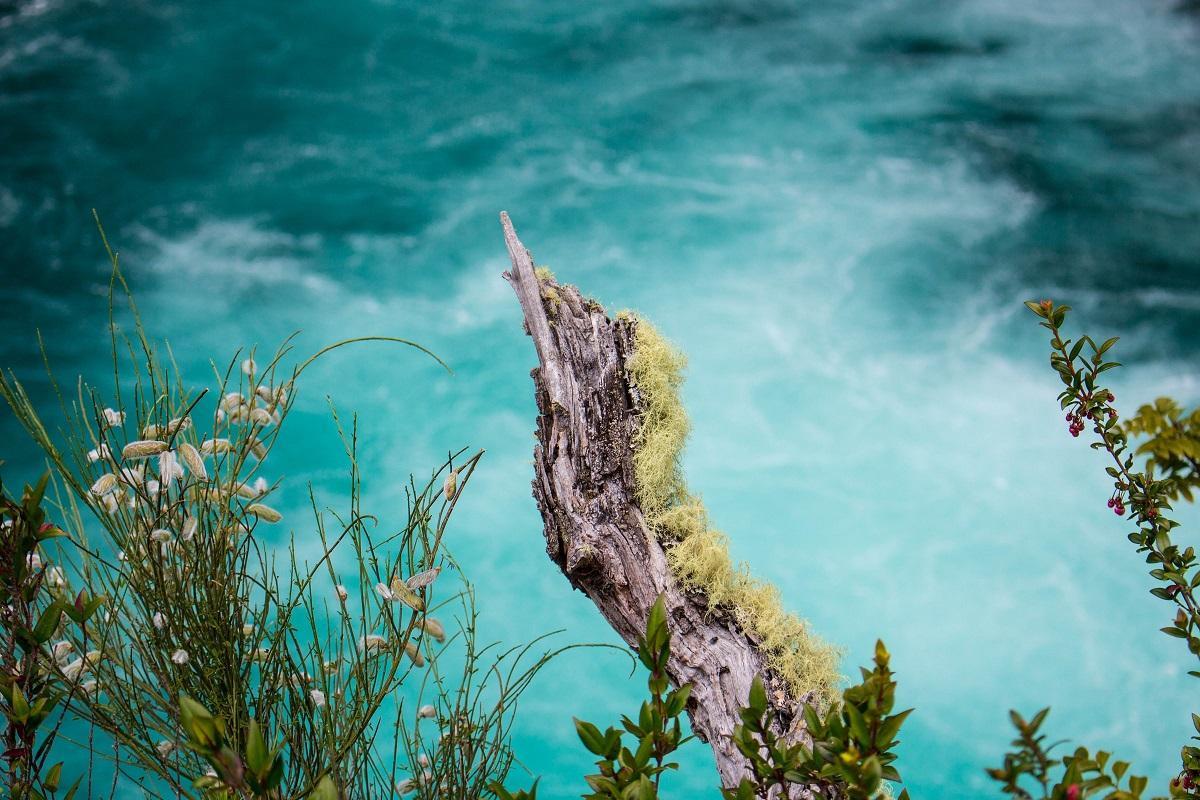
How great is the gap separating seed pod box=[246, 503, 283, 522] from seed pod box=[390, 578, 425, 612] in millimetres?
304

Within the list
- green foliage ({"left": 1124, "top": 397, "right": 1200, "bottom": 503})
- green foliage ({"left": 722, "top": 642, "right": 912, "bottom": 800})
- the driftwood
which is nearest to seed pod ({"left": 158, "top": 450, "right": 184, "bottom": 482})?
the driftwood

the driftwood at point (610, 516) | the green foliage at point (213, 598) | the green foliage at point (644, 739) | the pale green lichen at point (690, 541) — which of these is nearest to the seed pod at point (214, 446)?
the green foliage at point (213, 598)

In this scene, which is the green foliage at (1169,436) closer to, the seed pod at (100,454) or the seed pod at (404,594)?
the seed pod at (404,594)

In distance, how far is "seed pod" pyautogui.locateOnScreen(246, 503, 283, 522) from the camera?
180 centimetres

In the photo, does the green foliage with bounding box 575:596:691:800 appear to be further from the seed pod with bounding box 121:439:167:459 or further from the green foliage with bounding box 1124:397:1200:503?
the seed pod with bounding box 121:439:167:459

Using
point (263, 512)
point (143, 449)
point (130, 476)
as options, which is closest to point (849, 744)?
point (263, 512)

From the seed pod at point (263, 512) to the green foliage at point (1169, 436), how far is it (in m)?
1.49

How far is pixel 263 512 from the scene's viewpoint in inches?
71.2

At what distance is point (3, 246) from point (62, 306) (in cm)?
40

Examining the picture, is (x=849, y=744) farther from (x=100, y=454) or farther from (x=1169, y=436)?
(x=100, y=454)

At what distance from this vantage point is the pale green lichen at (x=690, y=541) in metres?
2.16

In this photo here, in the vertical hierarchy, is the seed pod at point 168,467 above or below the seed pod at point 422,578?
above

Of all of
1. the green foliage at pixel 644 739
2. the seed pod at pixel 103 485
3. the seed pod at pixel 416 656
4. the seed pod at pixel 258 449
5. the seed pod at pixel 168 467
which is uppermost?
the seed pod at pixel 258 449

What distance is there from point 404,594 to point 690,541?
2.52 ft
